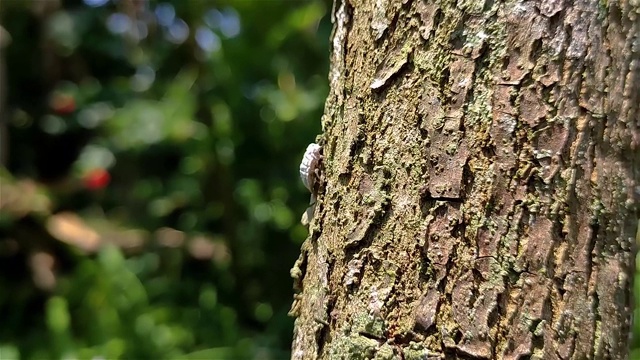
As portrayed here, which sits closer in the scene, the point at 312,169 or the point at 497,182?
the point at 497,182

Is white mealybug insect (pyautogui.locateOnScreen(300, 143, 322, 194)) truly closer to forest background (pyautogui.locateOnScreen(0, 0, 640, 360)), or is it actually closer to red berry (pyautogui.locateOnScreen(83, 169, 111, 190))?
forest background (pyautogui.locateOnScreen(0, 0, 640, 360))

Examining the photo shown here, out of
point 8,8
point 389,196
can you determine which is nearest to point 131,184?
point 8,8

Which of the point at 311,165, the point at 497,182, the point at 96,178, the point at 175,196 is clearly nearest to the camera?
the point at 497,182

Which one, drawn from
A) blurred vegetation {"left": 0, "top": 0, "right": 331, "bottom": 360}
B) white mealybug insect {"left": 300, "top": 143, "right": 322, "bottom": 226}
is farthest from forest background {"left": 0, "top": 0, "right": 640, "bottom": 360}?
white mealybug insect {"left": 300, "top": 143, "right": 322, "bottom": 226}

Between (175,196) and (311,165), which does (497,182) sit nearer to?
(311,165)

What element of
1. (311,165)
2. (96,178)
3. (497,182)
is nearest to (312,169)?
(311,165)

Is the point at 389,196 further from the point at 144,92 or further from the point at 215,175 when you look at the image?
the point at 144,92

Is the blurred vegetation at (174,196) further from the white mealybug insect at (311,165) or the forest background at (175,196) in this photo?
the white mealybug insect at (311,165)
